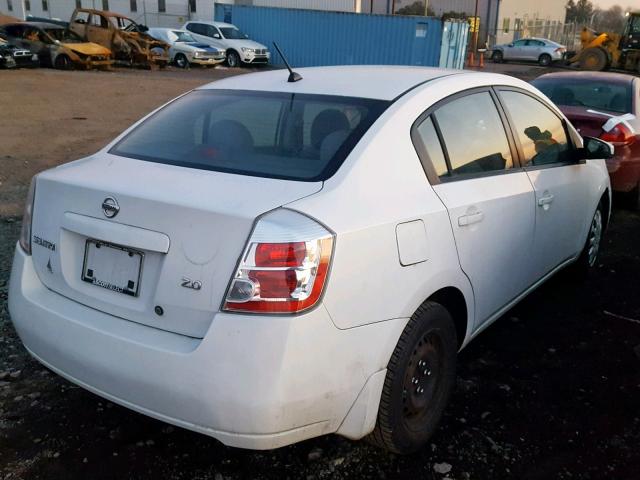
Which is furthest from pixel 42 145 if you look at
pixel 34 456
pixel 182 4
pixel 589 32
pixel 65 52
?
pixel 182 4

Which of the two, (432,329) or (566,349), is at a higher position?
(432,329)

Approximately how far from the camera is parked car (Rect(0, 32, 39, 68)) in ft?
66.8

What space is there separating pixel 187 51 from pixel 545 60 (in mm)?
23098

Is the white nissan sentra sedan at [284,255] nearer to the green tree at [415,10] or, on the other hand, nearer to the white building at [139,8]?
the white building at [139,8]

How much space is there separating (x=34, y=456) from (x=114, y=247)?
1.08 m

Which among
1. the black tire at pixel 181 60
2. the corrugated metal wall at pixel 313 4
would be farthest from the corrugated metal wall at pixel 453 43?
the corrugated metal wall at pixel 313 4

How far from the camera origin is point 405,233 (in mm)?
2514

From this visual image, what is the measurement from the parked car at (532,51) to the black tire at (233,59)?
2053 centimetres

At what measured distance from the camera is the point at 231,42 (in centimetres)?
2702

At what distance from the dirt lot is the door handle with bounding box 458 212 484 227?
0.99m

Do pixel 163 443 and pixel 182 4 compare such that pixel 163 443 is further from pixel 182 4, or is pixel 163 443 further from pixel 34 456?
pixel 182 4

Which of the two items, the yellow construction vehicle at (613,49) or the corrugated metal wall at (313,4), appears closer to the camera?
the yellow construction vehicle at (613,49)

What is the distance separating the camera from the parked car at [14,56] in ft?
66.8

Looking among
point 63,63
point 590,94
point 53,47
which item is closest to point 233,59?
point 63,63
